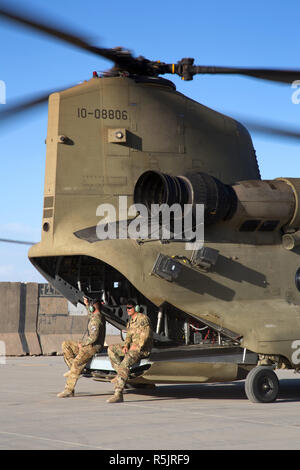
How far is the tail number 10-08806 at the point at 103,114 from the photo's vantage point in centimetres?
1153

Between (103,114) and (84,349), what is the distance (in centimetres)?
384

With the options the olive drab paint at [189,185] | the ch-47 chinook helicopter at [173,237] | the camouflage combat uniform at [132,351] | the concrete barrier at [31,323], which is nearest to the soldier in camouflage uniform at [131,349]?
the camouflage combat uniform at [132,351]

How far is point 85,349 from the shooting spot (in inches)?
443

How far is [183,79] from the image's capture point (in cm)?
1109

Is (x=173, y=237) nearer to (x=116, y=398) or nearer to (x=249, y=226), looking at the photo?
(x=249, y=226)

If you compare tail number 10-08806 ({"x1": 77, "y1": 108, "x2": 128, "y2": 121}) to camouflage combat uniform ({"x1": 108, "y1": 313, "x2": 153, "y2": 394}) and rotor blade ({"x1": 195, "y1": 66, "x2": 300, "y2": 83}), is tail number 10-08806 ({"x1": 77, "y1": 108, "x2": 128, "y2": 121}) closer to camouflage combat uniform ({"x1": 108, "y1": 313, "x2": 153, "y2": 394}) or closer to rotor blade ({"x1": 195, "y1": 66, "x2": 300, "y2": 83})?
rotor blade ({"x1": 195, "y1": 66, "x2": 300, "y2": 83})

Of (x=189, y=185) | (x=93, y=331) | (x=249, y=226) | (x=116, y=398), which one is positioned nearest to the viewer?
(x=116, y=398)

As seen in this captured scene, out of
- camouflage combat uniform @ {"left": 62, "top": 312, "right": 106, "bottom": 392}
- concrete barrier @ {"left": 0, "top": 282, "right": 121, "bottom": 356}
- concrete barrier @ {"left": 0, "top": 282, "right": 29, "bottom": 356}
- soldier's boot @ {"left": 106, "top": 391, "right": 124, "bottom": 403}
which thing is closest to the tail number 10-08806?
camouflage combat uniform @ {"left": 62, "top": 312, "right": 106, "bottom": 392}

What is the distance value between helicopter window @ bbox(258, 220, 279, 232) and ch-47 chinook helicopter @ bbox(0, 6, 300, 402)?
0.03 m

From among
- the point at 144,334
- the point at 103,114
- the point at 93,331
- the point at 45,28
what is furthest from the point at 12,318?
the point at 45,28

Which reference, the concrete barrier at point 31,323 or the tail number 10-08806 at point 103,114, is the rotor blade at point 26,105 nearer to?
the tail number 10-08806 at point 103,114

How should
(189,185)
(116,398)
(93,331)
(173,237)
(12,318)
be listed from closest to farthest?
(116,398) → (189,185) → (173,237) → (93,331) → (12,318)
